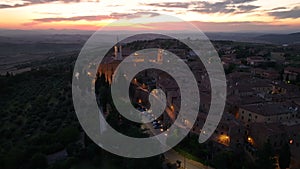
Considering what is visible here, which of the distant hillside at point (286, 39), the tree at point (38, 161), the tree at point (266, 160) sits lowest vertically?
the tree at point (38, 161)

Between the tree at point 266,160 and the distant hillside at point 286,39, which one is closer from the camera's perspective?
the tree at point 266,160

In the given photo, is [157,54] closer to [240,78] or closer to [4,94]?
[240,78]

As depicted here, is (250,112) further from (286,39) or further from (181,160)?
(286,39)

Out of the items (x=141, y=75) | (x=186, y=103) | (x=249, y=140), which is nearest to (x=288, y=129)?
(x=249, y=140)

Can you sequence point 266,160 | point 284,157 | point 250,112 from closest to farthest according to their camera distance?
point 266,160, point 284,157, point 250,112

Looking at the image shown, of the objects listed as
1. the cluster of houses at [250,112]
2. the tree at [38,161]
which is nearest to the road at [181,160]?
the cluster of houses at [250,112]

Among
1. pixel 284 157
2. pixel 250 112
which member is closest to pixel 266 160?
pixel 284 157

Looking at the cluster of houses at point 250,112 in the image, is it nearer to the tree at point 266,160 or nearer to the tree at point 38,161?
the tree at point 266,160

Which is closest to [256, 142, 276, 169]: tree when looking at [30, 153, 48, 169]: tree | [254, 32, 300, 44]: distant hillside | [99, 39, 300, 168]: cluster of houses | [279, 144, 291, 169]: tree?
[279, 144, 291, 169]: tree
